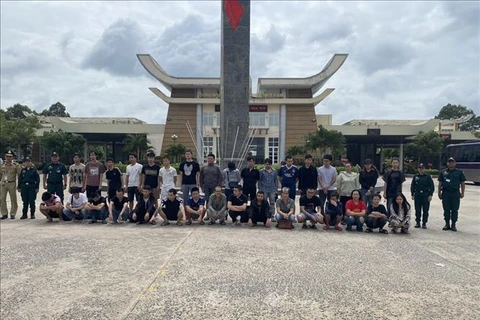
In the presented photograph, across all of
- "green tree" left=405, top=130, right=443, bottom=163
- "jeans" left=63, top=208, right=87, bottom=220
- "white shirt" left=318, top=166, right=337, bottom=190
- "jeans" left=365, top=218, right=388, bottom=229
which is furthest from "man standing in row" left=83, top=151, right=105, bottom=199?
"green tree" left=405, top=130, right=443, bottom=163

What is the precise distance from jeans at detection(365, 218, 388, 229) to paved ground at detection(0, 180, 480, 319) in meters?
0.31

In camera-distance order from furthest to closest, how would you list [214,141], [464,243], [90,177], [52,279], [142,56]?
1. [214,141]
2. [142,56]
3. [90,177]
4. [464,243]
5. [52,279]

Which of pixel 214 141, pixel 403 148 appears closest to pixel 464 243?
pixel 214 141

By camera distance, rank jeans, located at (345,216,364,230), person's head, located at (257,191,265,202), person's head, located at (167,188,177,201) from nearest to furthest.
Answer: jeans, located at (345,216,364,230)
person's head, located at (257,191,265,202)
person's head, located at (167,188,177,201)

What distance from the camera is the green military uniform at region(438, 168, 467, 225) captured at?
7.37m

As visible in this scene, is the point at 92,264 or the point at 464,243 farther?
the point at 464,243

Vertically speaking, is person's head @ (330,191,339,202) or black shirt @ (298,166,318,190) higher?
black shirt @ (298,166,318,190)

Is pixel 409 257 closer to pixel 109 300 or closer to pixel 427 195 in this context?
pixel 427 195

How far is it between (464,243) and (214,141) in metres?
35.1

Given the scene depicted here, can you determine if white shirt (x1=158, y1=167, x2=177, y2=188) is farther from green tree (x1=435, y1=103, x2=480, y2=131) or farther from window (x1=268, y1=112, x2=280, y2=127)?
green tree (x1=435, y1=103, x2=480, y2=131)

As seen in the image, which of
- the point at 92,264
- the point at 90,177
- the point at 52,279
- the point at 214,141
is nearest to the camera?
the point at 52,279

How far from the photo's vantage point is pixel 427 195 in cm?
750

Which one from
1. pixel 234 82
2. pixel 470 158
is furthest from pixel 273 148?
pixel 234 82

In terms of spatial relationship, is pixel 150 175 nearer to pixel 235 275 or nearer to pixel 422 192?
pixel 235 275
